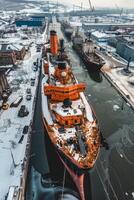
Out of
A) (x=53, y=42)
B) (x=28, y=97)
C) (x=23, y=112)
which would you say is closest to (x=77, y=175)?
(x=23, y=112)

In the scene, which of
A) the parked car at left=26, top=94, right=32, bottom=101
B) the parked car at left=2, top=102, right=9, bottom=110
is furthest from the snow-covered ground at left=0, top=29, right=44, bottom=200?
the parked car at left=2, top=102, right=9, bottom=110

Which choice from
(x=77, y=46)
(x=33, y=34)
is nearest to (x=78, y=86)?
(x=77, y=46)

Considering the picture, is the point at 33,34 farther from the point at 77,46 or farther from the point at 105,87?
the point at 105,87

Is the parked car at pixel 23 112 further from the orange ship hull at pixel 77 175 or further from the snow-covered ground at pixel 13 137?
the orange ship hull at pixel 77 175

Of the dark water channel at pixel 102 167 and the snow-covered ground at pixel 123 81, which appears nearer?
the dark water channel at pixel 102 167

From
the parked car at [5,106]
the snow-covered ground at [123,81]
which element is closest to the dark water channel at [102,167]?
the snow-covered ground at [123,81]

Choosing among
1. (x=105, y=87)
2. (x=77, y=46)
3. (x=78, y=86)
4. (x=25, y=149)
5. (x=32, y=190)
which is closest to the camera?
(x=32, y=190)

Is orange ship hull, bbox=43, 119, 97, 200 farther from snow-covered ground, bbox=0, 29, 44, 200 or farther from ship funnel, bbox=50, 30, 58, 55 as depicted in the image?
ship funnel, bbox=50, 30, 58, 55
